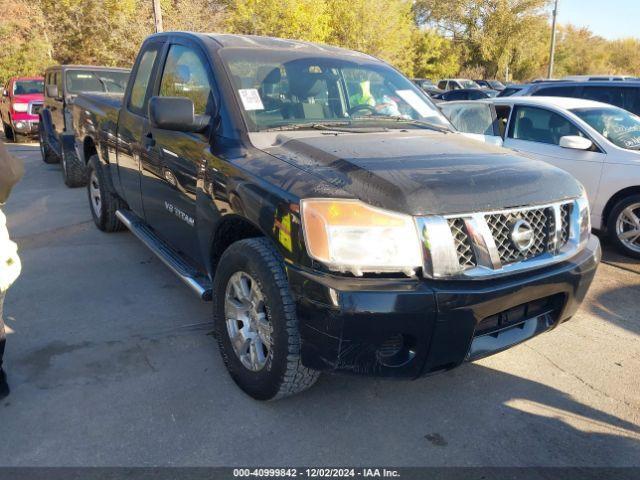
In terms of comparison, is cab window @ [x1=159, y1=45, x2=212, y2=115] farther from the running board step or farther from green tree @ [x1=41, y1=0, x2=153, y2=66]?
green tree @ [x1=41, y1=0, x2=153, y2=66]

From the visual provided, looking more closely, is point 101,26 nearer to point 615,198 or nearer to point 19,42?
point 19,42

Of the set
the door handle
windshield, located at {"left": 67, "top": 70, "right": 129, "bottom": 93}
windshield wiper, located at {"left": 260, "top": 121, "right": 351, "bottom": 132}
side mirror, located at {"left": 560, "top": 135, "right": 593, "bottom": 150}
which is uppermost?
windshield, located at {"left": 67, "top": 70, "right": 129, "bottom": 93}

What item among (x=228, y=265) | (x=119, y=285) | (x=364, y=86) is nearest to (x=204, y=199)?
(x=228, y=265)

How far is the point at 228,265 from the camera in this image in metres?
2.92

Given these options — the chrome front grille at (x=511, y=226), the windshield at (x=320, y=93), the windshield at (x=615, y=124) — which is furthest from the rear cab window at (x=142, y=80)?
the windshield at (x=615, y=124)

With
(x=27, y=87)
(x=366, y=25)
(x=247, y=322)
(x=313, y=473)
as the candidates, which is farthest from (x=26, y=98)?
(x=366, y=25)

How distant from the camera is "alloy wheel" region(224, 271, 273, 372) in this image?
278cm

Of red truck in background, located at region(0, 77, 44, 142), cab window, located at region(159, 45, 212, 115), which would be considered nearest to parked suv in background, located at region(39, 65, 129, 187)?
red truck in background, located at region(0, 77, 44, 142)

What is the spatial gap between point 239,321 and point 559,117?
5.01m

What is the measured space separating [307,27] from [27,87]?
38.4ft

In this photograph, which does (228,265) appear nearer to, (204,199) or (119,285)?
(204,199)

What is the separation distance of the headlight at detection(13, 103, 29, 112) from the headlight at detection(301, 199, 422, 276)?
556 inches

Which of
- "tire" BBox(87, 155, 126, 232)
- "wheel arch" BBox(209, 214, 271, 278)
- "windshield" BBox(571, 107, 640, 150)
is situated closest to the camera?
"wheel arch" BBox(209, 214, 271, 278)

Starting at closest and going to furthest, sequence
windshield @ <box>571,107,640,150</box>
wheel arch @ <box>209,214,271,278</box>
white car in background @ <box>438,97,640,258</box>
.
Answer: wheel arch @ <box>209,214,271,278</box> < white car in background @ <box>438,97,640,258</box> < windshield @ <box>571,107,640,150</box>
